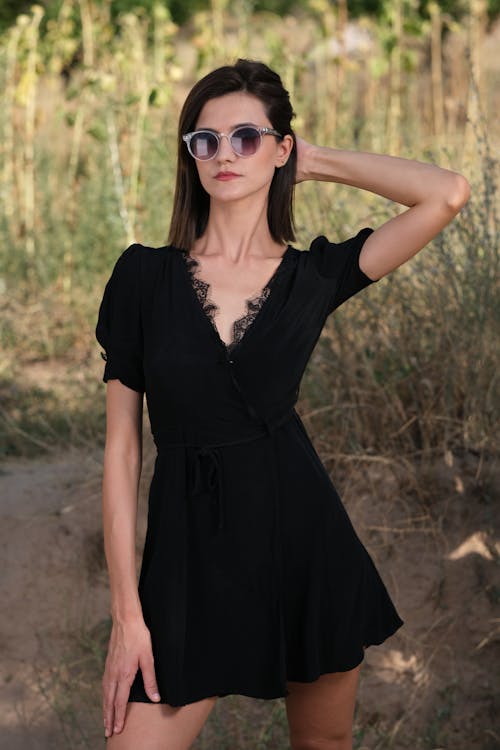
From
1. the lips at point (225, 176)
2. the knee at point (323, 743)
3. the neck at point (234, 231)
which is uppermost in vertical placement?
the lips at point (225, 176)

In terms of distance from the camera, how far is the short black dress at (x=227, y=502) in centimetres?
195

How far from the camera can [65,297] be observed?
5.79m

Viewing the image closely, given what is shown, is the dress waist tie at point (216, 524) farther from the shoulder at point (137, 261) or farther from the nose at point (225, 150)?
the nose at point (225, 150)

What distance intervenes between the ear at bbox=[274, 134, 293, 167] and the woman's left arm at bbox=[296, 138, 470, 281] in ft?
0.14

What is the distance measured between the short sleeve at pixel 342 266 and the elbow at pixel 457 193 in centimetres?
17

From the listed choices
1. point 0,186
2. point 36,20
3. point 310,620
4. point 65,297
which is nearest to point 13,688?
point 310,620

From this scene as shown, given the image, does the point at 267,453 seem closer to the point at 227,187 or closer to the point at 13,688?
the point at 227,187

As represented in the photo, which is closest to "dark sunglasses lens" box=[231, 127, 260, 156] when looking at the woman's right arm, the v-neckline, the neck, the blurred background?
the neck

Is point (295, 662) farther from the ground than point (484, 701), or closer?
farther from the ground

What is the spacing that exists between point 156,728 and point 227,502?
1.35ft

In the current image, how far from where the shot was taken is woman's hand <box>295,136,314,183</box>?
2.20 m

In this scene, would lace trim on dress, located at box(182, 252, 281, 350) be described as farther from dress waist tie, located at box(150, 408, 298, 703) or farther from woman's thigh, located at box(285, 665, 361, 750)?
woman's thigh, located at box(285, 665, 361, 750)

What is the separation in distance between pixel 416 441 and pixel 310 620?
187cm

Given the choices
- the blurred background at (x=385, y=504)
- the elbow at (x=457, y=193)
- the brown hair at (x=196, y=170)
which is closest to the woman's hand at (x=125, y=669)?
the brown hair at (x=196, y=170)
